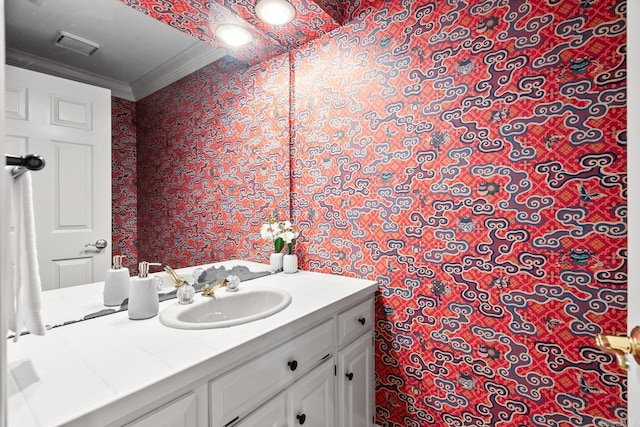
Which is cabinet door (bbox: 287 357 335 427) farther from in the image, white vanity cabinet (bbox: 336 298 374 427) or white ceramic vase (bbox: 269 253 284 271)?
white ceramic vase (bbox: 269 253 284 271)

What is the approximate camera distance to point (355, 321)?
1501 mm

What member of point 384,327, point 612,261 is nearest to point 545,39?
point 612,261

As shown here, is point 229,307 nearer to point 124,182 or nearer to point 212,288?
point 212,288

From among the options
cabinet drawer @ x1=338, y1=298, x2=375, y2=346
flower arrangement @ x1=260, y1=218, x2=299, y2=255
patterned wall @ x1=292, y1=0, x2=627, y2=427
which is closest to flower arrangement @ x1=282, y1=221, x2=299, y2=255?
flower arrangement @ x1=260, y1=218, x2=299, y2=255

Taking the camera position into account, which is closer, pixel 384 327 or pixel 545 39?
pixel 545 39

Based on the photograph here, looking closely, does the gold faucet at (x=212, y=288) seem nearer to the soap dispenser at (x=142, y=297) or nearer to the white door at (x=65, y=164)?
the soap dispenser at (x=142, y=297)

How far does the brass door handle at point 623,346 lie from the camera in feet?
1.87

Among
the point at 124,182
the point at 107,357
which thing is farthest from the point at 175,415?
the point at 124,182

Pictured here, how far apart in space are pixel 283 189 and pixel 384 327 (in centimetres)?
94

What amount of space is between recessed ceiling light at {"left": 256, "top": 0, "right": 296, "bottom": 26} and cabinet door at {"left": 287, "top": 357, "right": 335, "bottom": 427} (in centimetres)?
165

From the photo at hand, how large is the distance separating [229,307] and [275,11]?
4.72 feet

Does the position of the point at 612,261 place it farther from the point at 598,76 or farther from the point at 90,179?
the point at 90,179

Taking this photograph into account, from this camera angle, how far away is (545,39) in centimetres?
122
